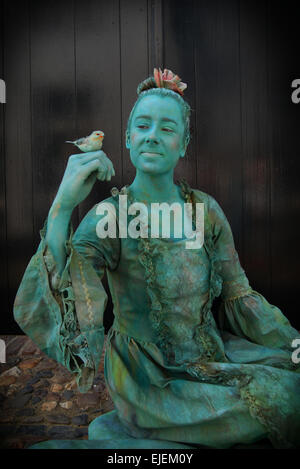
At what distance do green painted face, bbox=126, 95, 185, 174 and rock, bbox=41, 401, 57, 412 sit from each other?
1.04 metres

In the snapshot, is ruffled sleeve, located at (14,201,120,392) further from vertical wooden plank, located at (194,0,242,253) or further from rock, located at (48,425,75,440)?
vertical wooden plank, located at (194,0,242,253)

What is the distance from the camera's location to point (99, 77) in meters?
2.36

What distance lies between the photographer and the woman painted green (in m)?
0.97

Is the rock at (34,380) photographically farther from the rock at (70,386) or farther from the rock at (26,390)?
the rock at (70,386)

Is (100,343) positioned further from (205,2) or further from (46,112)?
(205,2)

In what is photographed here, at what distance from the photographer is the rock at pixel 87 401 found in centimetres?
160

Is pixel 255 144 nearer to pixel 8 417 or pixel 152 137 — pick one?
pixel 152 137

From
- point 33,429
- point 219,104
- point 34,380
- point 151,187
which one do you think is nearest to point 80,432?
point 33,429

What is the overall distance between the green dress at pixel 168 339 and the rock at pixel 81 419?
33 centimetres

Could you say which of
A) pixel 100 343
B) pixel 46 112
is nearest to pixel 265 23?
pixel 46 112

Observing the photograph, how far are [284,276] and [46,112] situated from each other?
5.77 feet

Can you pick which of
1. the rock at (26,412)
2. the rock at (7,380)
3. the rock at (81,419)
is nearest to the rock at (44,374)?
the rock at (7,380)

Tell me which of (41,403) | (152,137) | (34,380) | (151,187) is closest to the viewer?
(152,137)

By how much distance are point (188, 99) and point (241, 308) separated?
1.46 meters
